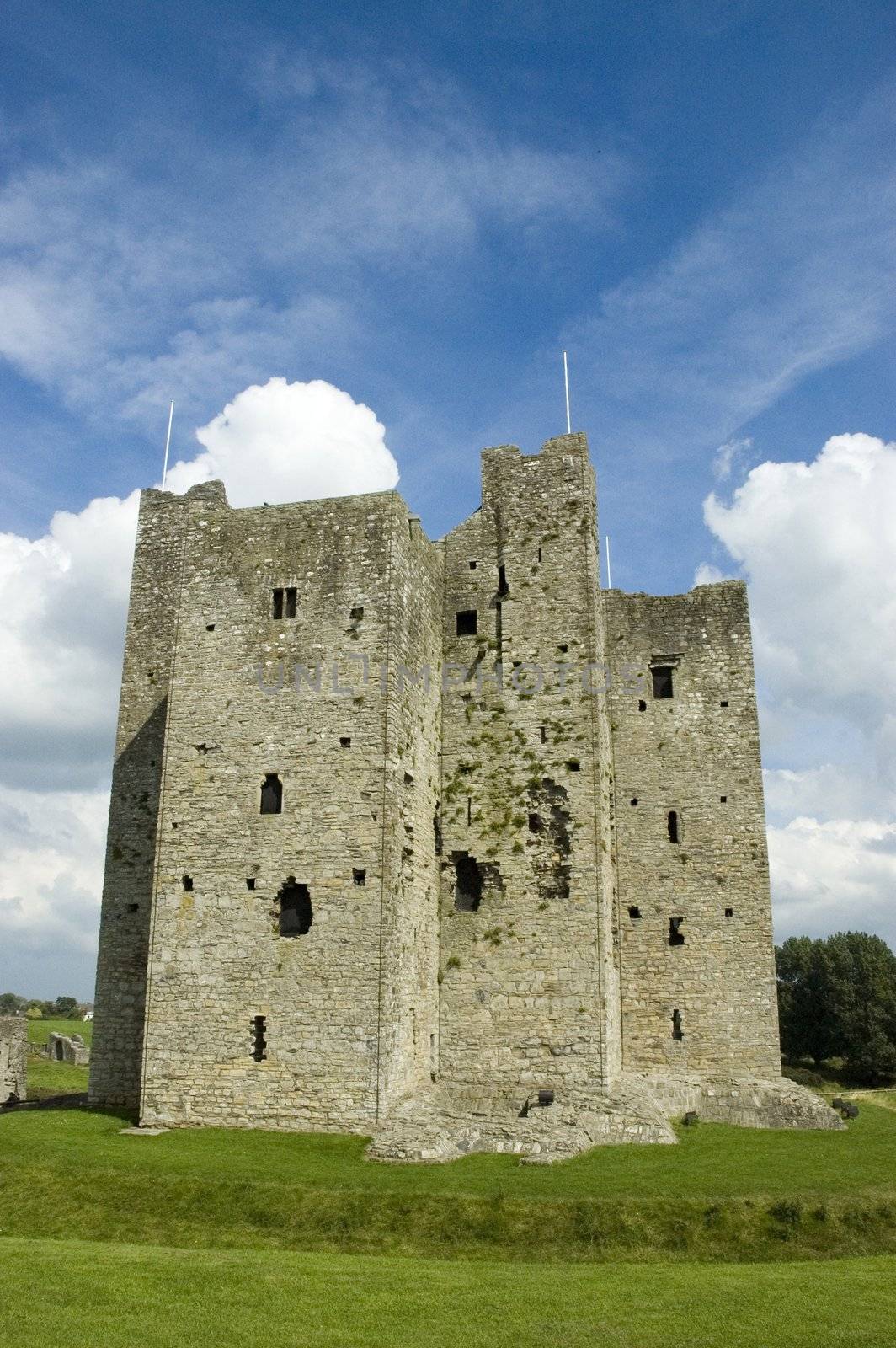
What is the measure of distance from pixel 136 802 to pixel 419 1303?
16791 mm

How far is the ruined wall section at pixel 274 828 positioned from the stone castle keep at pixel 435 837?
58 millimetres

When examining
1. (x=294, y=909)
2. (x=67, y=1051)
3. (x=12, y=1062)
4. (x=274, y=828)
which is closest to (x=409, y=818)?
(x=274, y=828)

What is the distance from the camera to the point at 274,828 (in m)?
22.4

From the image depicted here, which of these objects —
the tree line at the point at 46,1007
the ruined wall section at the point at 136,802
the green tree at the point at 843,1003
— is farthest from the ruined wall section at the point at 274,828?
the tree line at the point at 46,1007

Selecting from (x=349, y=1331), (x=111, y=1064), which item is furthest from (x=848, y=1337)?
(x=111, y=1064)

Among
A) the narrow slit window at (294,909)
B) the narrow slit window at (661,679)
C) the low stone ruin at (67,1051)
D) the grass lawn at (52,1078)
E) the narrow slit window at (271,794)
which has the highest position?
the narrow slit window at (661,679)

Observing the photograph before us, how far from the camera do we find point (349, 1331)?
11.3 m

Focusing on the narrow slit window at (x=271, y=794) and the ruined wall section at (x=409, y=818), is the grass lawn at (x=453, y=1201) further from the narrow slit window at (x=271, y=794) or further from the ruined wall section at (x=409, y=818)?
the narrow slit window at (x=271, y=794)

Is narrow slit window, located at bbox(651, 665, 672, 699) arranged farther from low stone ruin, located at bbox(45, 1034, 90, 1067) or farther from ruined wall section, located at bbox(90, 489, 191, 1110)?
low stone ruin, located at bbox(45, 1034, 90, 1067)

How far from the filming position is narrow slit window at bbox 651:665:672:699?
28.2m

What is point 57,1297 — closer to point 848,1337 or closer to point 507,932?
point 848,1337

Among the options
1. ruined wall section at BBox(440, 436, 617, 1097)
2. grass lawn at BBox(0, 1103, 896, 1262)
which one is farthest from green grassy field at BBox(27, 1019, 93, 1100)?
grass lawn at BBox(0, 1103, 896, 1262)

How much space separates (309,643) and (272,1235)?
11953mm

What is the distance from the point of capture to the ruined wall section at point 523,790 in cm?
2331
